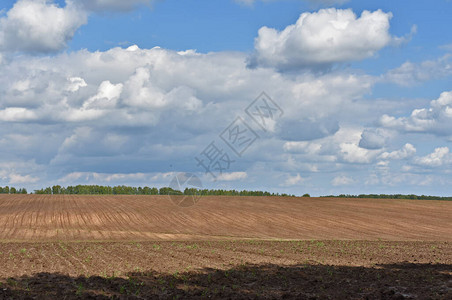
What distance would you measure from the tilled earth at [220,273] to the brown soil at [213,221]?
1299 centimetres

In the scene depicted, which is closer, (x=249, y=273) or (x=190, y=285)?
(x=190, y=285)

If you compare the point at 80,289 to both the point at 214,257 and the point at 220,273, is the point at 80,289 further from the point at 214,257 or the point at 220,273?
the point at 214,257

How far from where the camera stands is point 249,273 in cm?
2009

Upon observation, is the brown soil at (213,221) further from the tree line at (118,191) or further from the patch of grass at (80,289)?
the tree line at (118,191)

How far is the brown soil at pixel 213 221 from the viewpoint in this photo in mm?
44031

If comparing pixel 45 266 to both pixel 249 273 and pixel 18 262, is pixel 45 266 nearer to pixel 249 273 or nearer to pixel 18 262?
pixel 18 262

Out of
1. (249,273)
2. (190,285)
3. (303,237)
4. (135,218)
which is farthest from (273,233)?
(190,285)

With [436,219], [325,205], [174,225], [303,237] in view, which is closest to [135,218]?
[174,225]

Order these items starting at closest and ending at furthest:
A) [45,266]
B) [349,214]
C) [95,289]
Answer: [95,289], [45,266], [349,214]

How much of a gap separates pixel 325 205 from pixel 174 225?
34.0m

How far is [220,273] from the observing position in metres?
20.0

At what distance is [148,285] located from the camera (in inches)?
677

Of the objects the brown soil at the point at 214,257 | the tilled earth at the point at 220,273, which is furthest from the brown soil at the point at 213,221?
the tilled earth at the point at 220,273

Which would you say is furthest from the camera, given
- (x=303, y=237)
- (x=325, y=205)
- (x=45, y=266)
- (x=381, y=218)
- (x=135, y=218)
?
(x=325, y=205)
